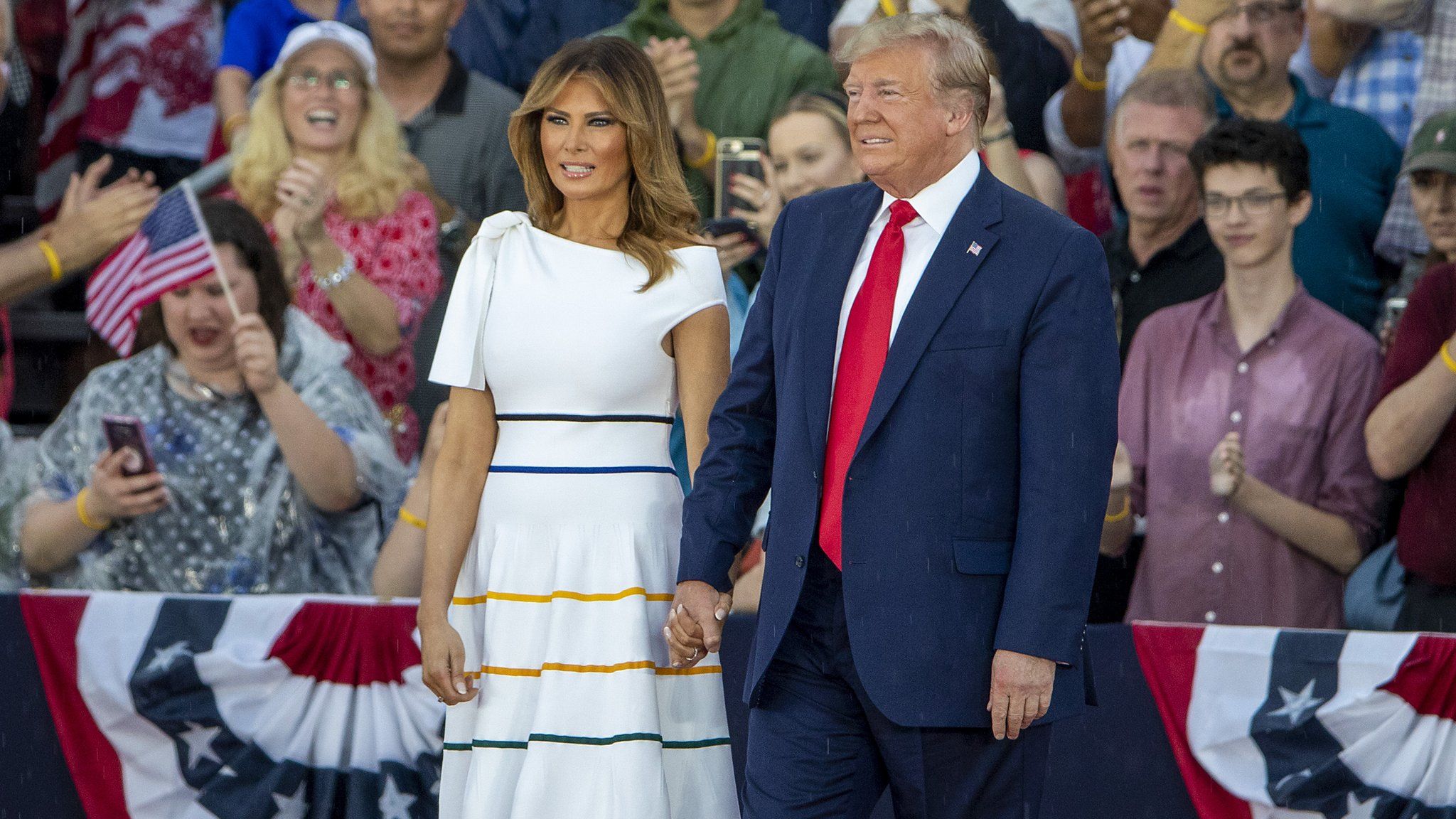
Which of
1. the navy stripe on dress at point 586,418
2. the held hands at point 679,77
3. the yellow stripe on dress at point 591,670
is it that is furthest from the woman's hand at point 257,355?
the yellow stripe on dress at point 591,670

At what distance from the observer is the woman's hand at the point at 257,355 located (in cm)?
480

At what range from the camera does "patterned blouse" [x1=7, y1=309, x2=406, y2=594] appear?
4902mm

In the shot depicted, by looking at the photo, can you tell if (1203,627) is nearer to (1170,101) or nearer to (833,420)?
(833,420)

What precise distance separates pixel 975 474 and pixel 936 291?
0.99 feet

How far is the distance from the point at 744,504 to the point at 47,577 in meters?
2.90

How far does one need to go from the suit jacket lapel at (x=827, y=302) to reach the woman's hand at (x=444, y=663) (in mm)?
828

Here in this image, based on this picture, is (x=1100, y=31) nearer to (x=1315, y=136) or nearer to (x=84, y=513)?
(x=1315, y=136)

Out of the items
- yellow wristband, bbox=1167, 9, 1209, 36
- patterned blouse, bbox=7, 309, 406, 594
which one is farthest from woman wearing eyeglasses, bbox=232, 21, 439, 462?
yellow wristband, bbox=1167, 9, 1209, 36

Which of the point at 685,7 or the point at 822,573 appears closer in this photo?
the point at 822,573

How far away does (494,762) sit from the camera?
3.07 metres

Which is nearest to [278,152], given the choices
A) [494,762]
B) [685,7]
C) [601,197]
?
[685,7]

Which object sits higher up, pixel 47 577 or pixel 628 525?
pixel 628 525

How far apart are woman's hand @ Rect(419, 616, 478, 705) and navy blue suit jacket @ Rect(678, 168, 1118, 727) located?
638 mm

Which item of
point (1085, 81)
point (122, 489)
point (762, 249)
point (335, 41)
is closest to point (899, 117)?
point (762, 249)
